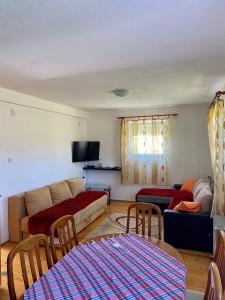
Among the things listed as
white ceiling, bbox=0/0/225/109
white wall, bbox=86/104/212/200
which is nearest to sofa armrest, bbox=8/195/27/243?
white ceiling, bbox=0/0/225/109

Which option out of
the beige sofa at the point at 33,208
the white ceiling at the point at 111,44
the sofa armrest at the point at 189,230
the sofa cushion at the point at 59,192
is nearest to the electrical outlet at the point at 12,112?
the white ceiling at the point at 111,44

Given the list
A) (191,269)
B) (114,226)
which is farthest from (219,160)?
(114,226)

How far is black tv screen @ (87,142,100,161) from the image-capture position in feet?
20.7

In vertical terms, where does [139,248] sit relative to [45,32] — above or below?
below

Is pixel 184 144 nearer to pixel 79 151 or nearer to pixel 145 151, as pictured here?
pixel 145 151

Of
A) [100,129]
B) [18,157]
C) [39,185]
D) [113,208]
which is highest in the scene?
[100,129]

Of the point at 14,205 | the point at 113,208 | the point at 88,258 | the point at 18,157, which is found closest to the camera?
the point at 88,258

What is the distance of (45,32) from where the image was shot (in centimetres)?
188

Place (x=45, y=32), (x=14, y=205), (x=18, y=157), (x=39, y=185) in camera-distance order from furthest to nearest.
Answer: (x=39, y=185)
(x=18, y=157)
(x=14, y=205)
(x=45, y=32)

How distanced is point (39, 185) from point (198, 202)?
2.94 meters

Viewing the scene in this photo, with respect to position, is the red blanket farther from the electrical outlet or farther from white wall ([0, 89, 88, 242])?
the electrical outlet

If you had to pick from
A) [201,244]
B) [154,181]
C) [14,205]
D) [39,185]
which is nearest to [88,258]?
[201,244]

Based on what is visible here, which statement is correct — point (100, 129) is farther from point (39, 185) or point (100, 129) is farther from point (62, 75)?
point (62, 75)

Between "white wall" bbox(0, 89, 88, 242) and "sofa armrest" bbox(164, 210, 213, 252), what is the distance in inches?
100
